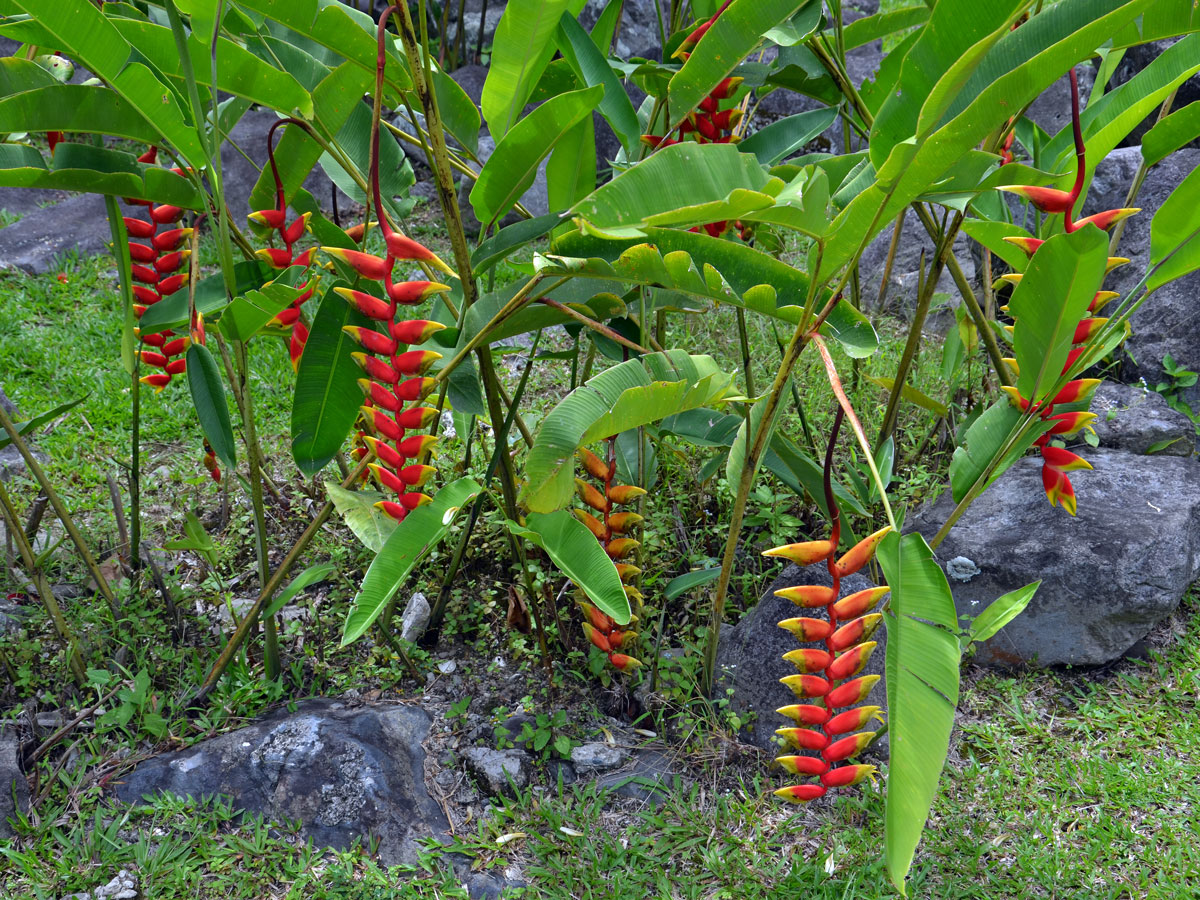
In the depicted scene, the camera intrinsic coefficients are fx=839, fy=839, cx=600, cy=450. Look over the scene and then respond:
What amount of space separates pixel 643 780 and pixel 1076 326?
1032 millimetres

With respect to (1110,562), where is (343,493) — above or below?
above

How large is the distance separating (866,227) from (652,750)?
1.06m

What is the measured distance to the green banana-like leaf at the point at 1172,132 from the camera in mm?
1124

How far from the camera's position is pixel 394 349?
44.1 inches

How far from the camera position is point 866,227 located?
953mm

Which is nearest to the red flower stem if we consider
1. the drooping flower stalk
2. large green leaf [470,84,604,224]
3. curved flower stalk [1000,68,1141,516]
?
curved flower stalk [1000,68,1141,516]

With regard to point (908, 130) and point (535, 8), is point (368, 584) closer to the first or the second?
point (535, 8)

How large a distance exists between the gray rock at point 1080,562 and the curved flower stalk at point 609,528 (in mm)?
783

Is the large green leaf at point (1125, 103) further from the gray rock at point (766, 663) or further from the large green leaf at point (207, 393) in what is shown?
the large green leaf at point (207, 393)

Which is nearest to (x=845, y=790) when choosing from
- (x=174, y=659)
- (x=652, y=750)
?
(x=652, y=750)

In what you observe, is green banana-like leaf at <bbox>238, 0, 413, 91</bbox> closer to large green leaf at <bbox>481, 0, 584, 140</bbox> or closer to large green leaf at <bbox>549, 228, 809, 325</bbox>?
large green leaf at <bbox>481, 0, 584, 140</bbox>

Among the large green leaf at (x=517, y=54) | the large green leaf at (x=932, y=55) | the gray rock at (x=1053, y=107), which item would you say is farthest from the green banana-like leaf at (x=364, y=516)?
the gray rock at (x=1053, y=107)

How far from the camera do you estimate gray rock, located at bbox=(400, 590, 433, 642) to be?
1.80 m

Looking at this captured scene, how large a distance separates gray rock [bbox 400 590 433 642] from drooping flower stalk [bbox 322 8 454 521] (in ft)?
2.22
